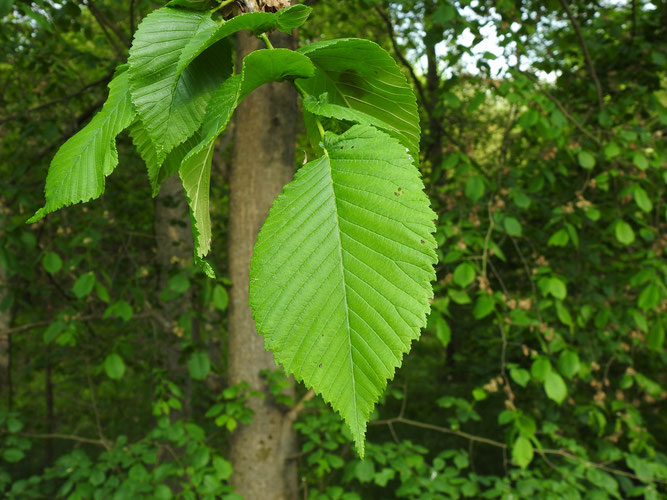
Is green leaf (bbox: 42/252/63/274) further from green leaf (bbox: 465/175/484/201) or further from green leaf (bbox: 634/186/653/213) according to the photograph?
green leaf (bbox: 634/186/653/213)

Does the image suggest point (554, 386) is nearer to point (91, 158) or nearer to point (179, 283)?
point (179, 283)

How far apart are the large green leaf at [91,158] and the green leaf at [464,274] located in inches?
84.3

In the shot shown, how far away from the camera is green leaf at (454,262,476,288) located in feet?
8.37

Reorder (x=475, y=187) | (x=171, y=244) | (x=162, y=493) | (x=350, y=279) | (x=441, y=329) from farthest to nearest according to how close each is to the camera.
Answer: (x=171, y=244)
(x=475, y=187)
(x=441, y=329)
(x=162, y=493)
(x=350, y=279)

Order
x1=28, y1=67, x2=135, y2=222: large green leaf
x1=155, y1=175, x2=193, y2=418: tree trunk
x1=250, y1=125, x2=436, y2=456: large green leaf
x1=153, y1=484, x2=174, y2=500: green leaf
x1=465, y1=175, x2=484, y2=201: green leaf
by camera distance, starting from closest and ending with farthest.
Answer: x1=250, y1=125, x2=436, y2=456: large green leaf → x1=28, y1=67, x2=135, y2=222: large green leaf → x1=153, y1=484, x2=174, y2=500: green leaf → x1=465, y1=175, x2=484, y2=201: green leaf → x1=155, y1=175, x2=193, y2=418: tree trunk

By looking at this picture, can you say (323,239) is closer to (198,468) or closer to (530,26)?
(198,468)

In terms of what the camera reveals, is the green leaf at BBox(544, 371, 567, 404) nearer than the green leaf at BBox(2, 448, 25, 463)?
Yes

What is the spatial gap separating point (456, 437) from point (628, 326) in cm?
436

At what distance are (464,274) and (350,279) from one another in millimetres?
2209

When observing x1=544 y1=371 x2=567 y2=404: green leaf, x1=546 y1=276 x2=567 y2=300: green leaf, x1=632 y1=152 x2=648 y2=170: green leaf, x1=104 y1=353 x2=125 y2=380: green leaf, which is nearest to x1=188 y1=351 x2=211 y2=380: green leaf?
x1=104 y1=353 x2=125 y2=380: green leaf

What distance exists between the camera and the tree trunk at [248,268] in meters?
2.51

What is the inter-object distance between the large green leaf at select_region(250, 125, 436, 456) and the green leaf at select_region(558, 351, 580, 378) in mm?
2337

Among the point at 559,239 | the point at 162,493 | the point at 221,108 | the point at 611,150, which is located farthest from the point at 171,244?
the point at 221,108

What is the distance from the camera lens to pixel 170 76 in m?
0.55
